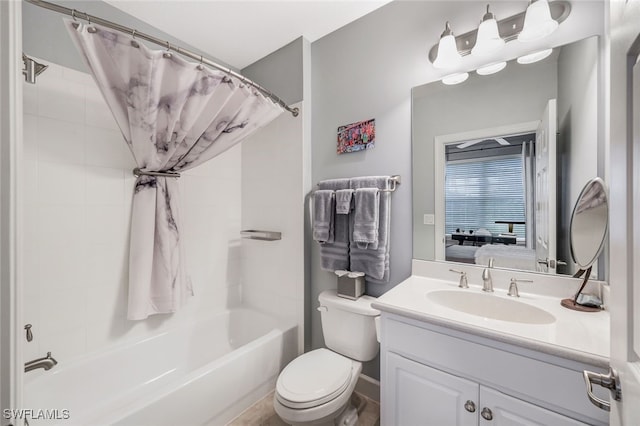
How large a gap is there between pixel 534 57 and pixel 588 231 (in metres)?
0.81

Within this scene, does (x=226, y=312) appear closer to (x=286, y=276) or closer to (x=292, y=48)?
(x=286, y=276)

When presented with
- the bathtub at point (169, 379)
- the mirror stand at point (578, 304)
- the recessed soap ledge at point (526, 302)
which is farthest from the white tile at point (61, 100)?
the mirror stand at point (578, 304)

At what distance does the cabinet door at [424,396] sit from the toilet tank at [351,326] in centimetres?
34

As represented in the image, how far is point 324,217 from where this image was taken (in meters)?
1.77

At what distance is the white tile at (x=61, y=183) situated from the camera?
1397 millimetres

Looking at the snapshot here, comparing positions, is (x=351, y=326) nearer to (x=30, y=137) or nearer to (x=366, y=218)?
(x=366, y=218)

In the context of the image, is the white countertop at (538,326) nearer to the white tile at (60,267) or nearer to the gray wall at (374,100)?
the gray wall at (374,100)

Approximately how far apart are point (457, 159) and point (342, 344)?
1.25 meters

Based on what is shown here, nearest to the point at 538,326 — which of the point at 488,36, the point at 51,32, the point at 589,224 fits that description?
the point at 589,224

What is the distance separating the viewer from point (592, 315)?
3.27 feet

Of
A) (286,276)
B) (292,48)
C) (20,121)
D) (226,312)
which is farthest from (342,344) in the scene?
(292,48)

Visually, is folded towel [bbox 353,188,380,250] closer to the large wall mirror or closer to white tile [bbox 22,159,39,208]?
the large wall mirror

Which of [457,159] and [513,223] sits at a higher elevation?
[457,159]

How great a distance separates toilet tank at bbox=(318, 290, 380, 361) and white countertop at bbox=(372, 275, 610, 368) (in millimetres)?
338
